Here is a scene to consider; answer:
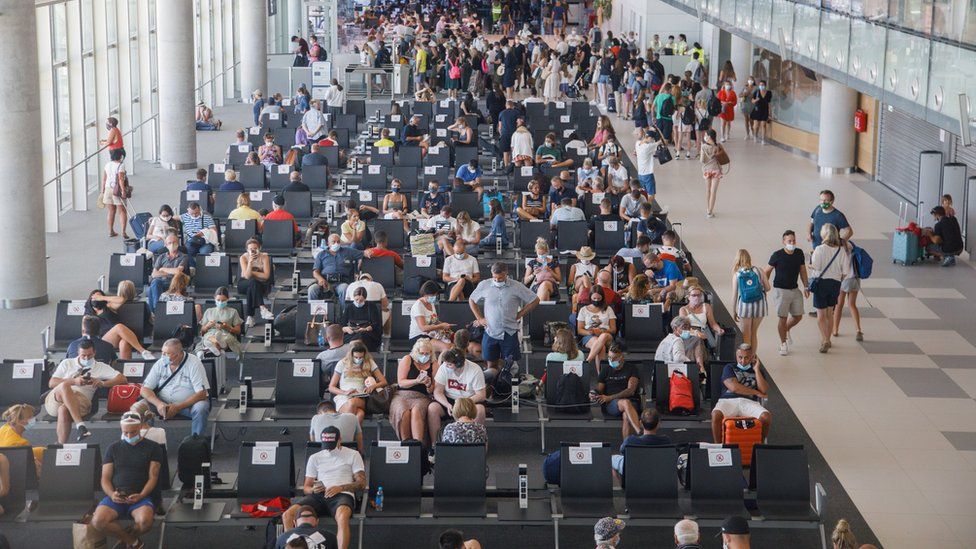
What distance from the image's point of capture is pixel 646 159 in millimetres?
22750

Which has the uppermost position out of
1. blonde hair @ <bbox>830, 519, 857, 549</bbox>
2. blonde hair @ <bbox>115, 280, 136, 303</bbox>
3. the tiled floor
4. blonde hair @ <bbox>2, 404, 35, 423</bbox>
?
blonde hair @ <bbox>115, 280, 136, 303</bbox>

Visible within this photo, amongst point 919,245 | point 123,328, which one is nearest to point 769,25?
point 919,245

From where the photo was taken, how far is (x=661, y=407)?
41.3 feet

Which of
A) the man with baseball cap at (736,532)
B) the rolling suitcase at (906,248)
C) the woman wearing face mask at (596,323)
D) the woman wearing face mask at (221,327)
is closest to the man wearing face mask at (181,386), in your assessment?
the woman wearing face mask at (221,327)

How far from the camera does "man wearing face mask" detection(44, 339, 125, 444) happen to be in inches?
473

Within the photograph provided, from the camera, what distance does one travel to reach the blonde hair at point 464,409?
11344 millimetres

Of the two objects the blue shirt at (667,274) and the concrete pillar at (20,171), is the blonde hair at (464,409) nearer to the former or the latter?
the blue shirt at (667,274)

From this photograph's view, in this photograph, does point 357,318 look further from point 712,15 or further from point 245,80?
point 245,80

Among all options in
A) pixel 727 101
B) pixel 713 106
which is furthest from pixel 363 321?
pixel 727 101

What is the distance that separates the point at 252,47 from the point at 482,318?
25.2 m

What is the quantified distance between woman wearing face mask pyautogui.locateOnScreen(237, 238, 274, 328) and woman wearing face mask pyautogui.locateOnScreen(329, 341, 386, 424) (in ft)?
10.8

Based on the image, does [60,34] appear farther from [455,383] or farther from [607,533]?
[607,533]

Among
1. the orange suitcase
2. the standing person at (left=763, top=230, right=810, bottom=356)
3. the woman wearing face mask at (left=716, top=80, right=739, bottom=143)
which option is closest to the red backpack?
the orange suitcase

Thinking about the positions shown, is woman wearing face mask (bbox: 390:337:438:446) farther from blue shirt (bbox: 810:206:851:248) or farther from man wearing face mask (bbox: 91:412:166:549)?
blue shirt (bbox: 810:206:851:248)
